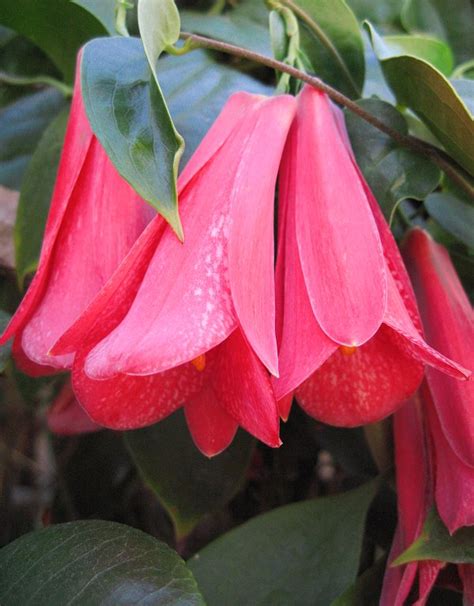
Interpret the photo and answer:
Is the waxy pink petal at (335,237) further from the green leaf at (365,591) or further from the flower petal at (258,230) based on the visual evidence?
the green leaf at (365,591)

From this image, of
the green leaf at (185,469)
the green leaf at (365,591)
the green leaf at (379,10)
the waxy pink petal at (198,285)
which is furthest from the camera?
the green leaf at (379,10)

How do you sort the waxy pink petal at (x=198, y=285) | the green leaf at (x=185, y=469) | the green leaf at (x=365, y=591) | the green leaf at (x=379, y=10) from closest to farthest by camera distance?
the waxy pink petal at (x=198, y=285)
the green leaf at (x=365, y=591)
the green leaf at (x=185, y=469)
the green leaf at (x=379, y=10)

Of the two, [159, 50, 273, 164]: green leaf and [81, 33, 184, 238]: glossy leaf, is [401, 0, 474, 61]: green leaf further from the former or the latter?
[81, 33, 184, 238]: glossy leaf

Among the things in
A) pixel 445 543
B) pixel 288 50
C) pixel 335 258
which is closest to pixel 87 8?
pixel 288 50

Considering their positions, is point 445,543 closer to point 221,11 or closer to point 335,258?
point 335,258

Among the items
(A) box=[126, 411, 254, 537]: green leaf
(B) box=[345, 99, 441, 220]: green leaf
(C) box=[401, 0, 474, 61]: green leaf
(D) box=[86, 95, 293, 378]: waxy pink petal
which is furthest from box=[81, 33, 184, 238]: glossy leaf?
(C) box=[401, 0, 474, 61]: green leaf

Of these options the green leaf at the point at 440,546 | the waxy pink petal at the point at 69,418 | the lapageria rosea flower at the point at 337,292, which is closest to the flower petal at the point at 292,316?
the lapageria rosea flower at the point at 337,292
